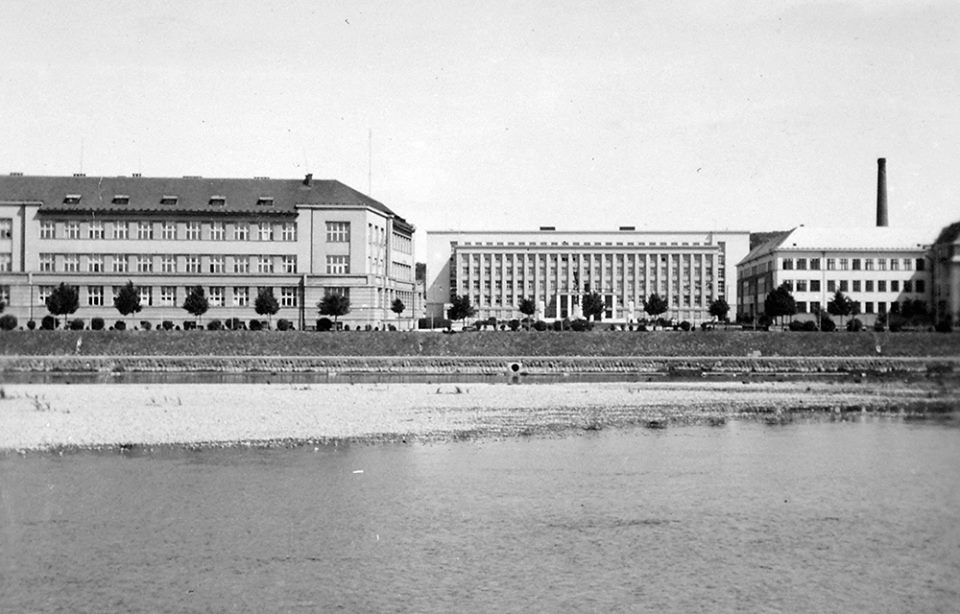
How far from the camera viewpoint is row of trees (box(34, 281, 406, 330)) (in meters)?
90.1

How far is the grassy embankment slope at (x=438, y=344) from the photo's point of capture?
76.0 metres

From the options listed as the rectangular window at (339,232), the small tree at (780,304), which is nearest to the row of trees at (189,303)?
the rectangular window at (339,232)

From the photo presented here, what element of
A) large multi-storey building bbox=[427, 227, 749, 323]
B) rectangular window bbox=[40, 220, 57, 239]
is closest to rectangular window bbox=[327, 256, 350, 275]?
rectangular window bbox=[40, 220, 57, 239]

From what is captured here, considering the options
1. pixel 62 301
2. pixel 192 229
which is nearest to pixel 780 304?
pixel 192 229

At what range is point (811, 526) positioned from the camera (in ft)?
66.8

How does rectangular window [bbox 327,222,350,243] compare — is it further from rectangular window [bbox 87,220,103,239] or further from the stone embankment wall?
the stone embankment wall

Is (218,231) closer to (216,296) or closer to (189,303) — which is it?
(216,296)

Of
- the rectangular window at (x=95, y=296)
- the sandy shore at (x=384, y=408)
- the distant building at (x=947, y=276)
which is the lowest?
the sandy shore at (x=384, y=408)

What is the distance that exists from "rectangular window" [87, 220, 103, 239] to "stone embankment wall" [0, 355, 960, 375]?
99.2 feet

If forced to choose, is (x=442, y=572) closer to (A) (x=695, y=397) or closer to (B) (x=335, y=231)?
(A) (x=695, y=397)

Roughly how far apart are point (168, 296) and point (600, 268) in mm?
80820

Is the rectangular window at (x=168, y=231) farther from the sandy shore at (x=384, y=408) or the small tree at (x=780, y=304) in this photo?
the small tree at (x=780, y=304)

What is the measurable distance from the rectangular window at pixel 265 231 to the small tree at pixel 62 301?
722 inches

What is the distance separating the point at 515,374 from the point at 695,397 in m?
19.7
